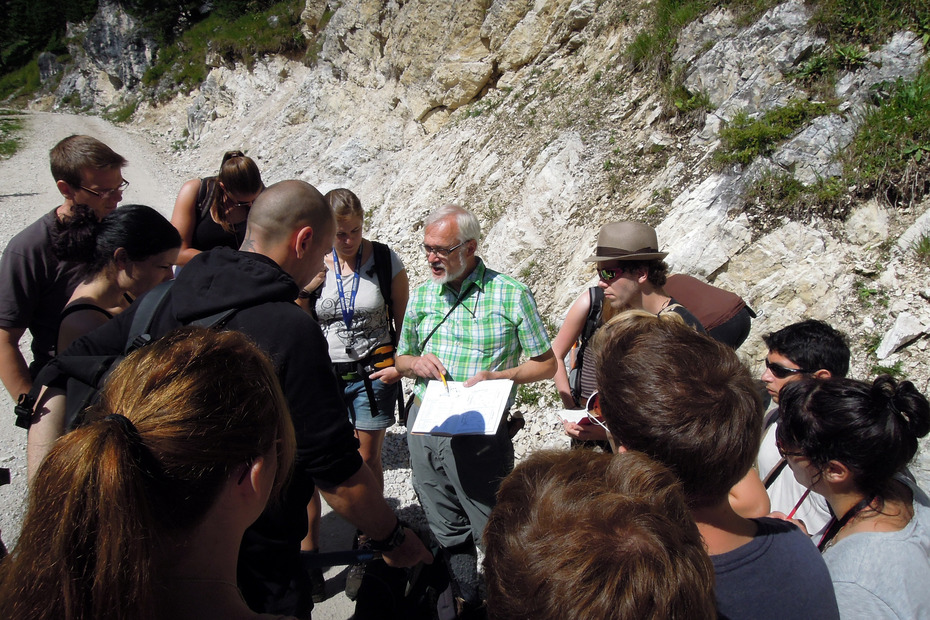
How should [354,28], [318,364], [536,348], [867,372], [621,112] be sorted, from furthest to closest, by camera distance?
[354,28] → [621,112] → [867,372] → [536,348] → [318,364]

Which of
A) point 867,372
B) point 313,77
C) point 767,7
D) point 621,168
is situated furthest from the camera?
point 313,77

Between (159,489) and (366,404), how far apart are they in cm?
253

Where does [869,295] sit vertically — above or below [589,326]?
below

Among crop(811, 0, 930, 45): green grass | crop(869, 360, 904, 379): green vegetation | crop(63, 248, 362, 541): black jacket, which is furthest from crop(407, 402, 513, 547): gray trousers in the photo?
crop(811, 0, 930, 45): green grass

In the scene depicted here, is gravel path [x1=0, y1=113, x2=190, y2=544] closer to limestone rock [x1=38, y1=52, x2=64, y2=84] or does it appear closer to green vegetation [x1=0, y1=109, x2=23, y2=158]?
green vegetation [x1=0, y1=109, x2=23, y2=158]

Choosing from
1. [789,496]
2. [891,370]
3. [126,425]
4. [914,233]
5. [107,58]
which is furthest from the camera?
[107,58]

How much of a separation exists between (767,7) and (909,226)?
9.95 ft

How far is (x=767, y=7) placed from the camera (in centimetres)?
547

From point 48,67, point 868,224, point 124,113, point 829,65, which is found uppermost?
point 829,65

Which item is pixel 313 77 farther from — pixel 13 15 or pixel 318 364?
pixel 13 15

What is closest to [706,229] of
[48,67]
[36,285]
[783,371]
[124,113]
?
[783,371]

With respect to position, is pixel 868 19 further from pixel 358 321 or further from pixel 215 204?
pixel 215 204

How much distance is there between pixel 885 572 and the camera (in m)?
1.51

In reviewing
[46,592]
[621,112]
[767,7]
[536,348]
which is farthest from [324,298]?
[767,7]
